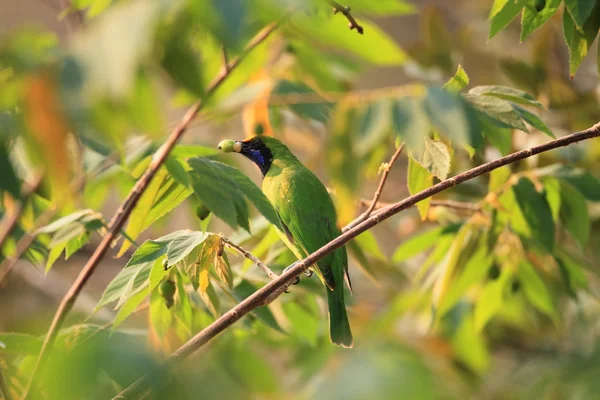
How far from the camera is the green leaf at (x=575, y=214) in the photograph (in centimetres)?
172

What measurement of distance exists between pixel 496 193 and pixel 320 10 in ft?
2.31

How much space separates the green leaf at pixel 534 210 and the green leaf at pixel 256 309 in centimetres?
66

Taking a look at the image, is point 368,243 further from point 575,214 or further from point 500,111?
point 500,111

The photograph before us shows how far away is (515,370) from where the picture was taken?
342 cm

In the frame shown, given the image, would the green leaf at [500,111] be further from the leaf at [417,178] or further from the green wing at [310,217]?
the green wing at [310,217]

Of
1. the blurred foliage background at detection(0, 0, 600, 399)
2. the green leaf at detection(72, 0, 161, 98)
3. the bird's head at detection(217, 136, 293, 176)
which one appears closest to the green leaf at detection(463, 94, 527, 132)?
the blurred foliage background at detection(0, 0, 600, 399)

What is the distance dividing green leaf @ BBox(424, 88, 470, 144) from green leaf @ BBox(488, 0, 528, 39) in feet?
1.44

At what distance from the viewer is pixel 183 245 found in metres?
1.29

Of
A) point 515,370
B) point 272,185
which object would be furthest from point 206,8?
point 515,370

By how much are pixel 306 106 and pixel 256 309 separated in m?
0.46

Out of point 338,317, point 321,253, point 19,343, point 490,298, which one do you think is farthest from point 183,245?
point 490,298

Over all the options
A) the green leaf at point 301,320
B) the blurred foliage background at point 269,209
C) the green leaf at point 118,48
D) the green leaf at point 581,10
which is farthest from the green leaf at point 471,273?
the green leaf at point 118,48

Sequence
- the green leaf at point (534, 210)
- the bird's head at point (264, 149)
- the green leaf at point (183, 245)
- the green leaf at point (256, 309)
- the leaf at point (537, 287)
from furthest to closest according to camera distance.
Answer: the bird's head at point (264, 149) < the leaf at point (537, 287) < the green leaf at point (534, 210) < the green leaf at point (256, 309) < the green leaf at point (183, 245)

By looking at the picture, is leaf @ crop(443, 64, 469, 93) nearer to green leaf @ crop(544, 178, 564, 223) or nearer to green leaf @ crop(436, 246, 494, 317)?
green leaf @ crop(544, 178, 564, 223)
